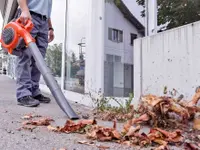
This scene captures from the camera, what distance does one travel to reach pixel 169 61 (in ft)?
6.06

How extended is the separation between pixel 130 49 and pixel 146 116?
3.13ft

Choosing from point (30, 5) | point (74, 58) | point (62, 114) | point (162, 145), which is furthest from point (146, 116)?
point (74, 58)

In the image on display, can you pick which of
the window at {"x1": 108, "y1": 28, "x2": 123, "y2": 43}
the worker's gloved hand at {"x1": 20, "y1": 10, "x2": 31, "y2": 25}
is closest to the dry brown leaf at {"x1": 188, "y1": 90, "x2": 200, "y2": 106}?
the window at {"x1": 108, "y1": 28, "x2": 123, "y2": 43}

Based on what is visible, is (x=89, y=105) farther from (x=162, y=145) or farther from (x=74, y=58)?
(x=162, y=145)

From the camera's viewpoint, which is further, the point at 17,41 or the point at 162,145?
the point at 17,41

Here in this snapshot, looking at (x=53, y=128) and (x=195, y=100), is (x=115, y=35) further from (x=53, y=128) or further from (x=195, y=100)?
(x=53, y=128)

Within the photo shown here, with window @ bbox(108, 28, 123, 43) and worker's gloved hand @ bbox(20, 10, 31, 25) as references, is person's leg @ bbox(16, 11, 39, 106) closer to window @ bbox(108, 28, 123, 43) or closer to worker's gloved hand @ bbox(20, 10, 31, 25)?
worker's gloved hand @ bbox(20, 10, 31, 25)

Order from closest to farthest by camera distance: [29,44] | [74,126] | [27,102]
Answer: [74,126]
[29,44]
[27,102]

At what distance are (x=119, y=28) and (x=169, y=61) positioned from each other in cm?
73

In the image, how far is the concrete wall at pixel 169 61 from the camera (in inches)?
66.6

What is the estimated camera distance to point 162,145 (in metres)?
1.14

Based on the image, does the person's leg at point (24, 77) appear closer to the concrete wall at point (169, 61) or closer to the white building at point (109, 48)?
the white building at point (109, 48)

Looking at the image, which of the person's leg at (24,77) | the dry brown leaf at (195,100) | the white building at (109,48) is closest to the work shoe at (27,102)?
the person's leg at (24,77)

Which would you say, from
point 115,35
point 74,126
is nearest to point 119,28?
point 115,35
